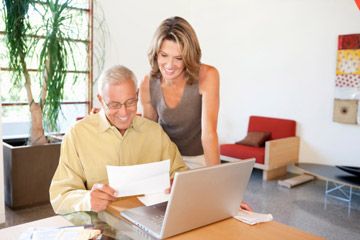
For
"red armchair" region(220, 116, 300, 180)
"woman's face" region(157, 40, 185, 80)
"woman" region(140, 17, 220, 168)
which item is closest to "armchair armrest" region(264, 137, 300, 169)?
"red armchair" region(220, 116, 300, 180)

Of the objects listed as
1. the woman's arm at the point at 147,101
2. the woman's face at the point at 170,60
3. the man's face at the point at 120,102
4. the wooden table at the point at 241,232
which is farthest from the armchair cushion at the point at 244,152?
the wooden table at the point at 241,232

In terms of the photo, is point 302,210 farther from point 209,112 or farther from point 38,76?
point 38,76

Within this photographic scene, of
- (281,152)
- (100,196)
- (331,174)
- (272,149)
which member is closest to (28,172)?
(100,196)

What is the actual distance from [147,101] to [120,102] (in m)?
0.50

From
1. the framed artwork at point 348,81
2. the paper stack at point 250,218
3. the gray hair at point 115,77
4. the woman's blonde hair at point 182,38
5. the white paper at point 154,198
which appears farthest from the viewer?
the framed artwork at point 348,81

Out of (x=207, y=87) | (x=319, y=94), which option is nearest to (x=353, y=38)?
(x=319, y=94)

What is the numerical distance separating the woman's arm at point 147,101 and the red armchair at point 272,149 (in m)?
2.74

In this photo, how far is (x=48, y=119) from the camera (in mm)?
3494

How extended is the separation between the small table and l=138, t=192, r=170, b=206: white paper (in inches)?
111

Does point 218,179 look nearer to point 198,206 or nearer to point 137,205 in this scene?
point 198,206

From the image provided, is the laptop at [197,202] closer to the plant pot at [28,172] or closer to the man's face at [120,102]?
the man's face at [120,102]

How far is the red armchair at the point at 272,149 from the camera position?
443 cm

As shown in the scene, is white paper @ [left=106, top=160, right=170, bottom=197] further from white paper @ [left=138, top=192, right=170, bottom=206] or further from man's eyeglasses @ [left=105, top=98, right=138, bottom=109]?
man's eyeglasses @ [left=105, top=98, right=138, bottom=109]

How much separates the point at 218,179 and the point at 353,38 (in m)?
3.91
